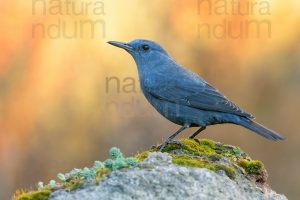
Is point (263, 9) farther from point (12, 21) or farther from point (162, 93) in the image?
point (162, 93)

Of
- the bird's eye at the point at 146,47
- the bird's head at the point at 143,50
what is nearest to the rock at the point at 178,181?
the bird's head at the point at 143,50

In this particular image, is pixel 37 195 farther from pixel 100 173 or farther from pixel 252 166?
pixel 252 166

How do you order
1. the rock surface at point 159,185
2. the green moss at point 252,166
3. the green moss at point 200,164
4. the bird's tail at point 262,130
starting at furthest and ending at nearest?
the bird's tail at point 262,130, the green moss at point 252,166, the green moss at point 200,164, the rock surface at point 159,185

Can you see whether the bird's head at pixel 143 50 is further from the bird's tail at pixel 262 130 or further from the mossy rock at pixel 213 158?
the mossy rock at pixel 213 158

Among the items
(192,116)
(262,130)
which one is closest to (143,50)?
(192,116)

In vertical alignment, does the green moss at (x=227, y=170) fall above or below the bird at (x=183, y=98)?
below

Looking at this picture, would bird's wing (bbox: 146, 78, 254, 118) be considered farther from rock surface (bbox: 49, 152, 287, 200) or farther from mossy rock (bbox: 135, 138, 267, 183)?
rock surface (bbox: 49, 152, 287, 200)
